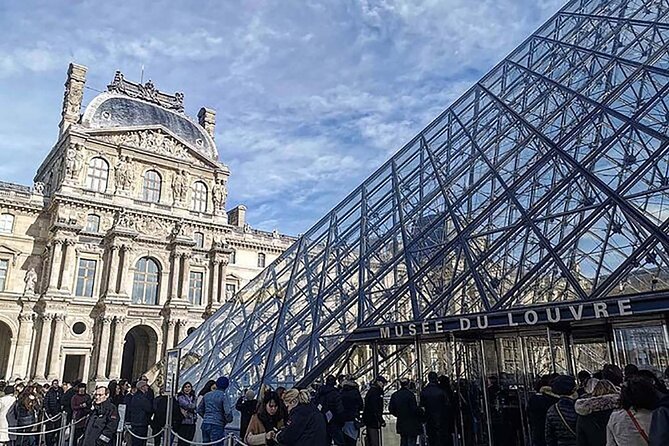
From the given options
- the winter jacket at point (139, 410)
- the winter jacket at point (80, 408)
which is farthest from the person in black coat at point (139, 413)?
the winter jacket at point (80, 408)

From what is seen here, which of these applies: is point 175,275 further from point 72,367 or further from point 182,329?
point 72,367

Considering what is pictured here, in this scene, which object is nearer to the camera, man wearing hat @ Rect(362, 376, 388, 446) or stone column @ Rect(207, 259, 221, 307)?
man wearing hat @ Rect(362, 376, 388, 446)

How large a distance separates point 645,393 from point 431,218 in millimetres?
9454

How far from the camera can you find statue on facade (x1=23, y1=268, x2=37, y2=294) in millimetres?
30969

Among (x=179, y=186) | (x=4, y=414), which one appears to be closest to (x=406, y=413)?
(x=4, y=414)

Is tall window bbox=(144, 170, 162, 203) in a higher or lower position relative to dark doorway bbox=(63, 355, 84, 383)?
higher

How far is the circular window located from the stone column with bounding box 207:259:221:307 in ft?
27.8

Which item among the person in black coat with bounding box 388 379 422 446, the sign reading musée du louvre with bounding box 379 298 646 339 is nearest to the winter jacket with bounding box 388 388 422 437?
the person in black coat with bounding box 388 379 422 446

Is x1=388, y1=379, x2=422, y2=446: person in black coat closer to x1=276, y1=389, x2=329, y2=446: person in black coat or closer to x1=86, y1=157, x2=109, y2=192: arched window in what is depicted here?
x1=276, y1=389, x2=329, y2=446: person in black coat

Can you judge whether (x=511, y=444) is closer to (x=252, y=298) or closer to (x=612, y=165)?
(x=612, y=165)

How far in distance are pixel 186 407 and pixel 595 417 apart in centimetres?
727

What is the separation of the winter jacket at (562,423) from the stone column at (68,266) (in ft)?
106

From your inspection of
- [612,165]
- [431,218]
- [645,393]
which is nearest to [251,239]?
[431,218]

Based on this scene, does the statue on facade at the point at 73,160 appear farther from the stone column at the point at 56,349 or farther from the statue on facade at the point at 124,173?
the stone column at the point at 56,349
